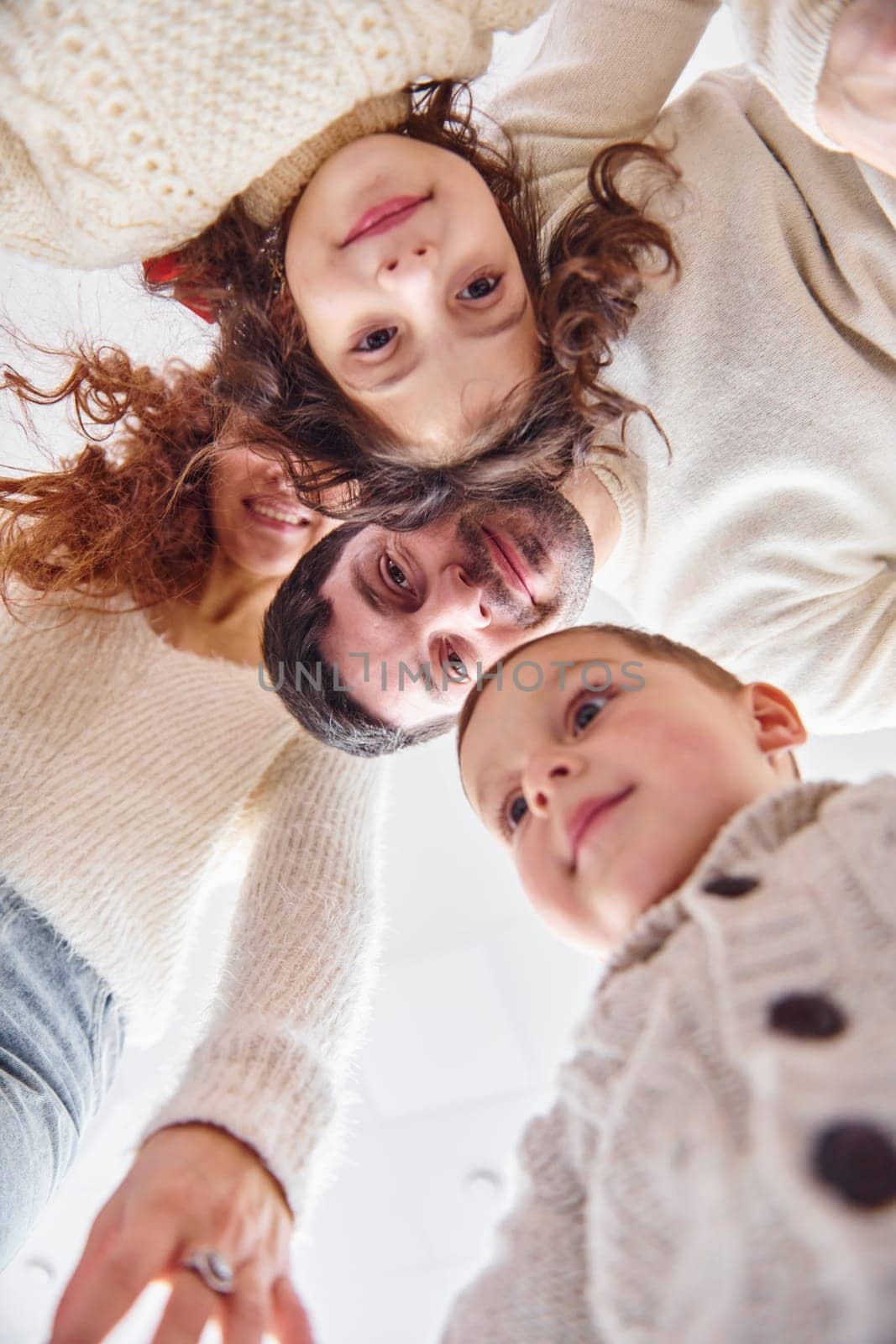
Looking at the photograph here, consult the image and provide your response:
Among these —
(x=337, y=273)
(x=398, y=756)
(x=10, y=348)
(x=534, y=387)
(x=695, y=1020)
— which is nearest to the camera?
(x=695, y=1020)

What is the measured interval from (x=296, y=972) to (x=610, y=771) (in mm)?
485

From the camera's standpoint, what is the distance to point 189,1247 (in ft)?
2.52

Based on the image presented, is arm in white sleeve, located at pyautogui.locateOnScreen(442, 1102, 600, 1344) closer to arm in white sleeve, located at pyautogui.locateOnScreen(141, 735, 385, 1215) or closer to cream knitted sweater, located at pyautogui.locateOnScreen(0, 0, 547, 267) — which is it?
arm in white sleeve, located at pyautogui.locateOnScreen(141, 735, 385, 1215)

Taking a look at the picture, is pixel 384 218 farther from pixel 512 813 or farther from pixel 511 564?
pixel 512 813

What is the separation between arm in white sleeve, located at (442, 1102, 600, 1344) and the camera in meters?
0.61

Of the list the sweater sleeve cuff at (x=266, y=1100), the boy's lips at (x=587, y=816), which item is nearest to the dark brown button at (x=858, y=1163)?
the boy's lips at (x=587, y=816)

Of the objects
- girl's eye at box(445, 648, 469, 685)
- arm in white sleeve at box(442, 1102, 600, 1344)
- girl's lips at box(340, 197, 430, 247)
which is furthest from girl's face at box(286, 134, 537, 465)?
arm in white sleeve at box(442, 1102, 600, 1344)

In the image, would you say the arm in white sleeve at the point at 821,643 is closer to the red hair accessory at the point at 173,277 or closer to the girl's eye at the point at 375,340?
the girl's eye at the point at 375,340

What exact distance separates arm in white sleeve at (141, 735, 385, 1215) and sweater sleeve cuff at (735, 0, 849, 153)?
85 cm

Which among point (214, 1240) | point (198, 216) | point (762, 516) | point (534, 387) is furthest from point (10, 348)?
point (214, 1240)

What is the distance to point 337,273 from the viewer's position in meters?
0.96

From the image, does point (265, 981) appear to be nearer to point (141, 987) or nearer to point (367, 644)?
point (141, 987)

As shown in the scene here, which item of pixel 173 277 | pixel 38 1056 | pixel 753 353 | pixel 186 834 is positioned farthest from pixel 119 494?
pixel 753 353

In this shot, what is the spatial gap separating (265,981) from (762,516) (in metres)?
0.78
